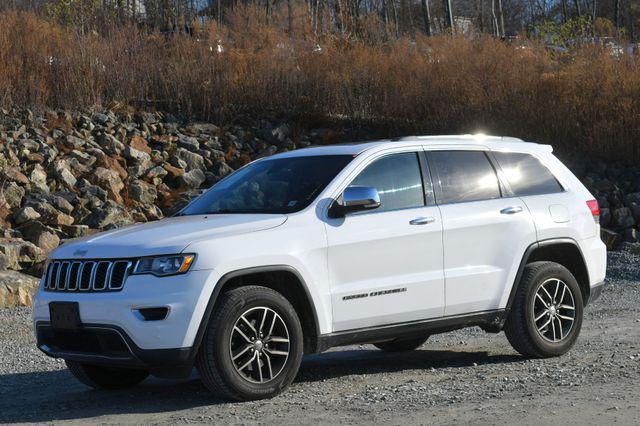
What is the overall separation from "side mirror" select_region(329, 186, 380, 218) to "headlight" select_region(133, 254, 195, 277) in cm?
116

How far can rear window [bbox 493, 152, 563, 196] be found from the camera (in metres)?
8.88

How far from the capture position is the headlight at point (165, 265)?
6.91 metres

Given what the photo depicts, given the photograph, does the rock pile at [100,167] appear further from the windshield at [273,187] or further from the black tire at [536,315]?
the black tire at [536,315]

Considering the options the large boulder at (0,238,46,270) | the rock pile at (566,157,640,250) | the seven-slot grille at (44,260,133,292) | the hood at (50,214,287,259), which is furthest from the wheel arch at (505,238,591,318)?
the rock pile at (566,157,640,250)

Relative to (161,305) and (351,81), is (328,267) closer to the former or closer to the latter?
(161,305)

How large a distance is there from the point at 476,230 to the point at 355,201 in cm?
124

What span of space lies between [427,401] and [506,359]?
80.7 inches

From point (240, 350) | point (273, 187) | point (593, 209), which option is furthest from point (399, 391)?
point (593, 209)

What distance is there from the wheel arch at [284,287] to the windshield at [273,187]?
495 mm

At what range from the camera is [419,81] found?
80.9 ft

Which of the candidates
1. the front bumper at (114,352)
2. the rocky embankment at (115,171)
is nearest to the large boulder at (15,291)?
the rocky embankment at (115,171)

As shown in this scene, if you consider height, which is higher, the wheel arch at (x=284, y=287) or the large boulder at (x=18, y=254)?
the wheel arch at (x=284, y=287)

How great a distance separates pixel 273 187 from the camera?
26.5 feet

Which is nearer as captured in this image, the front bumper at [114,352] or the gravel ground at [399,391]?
the gravel ground at [399,391]
